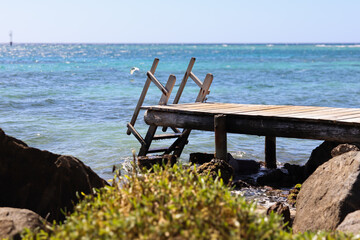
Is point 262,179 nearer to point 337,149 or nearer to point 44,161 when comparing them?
point 337,149

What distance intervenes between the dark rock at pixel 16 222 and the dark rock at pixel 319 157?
6.84m

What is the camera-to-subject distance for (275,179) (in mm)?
10891

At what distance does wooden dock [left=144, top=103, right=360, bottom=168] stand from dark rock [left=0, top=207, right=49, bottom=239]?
5003mm

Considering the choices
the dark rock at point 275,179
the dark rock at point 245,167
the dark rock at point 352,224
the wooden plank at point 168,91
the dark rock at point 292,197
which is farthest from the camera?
the wooden plank at point 168,91

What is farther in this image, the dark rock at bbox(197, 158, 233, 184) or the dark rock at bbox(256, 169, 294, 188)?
the dark rock at bbox(256, 169, 294, 188)

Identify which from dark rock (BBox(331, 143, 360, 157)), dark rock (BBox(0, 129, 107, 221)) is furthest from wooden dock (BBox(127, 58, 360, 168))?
dark rock (BBox(0, 129, 107, 221))

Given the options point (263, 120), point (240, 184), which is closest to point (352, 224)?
point (263, 120)

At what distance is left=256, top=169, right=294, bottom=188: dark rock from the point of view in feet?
35.4

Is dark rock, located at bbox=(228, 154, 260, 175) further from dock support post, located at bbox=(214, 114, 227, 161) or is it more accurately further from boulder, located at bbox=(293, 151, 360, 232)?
boulder, located at bbox=(293, 151, 360, 232)

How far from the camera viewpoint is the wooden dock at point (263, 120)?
8677 millimetres

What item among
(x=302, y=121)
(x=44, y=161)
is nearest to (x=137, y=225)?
(x=44, y=161)

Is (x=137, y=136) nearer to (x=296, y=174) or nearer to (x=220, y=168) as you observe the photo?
(x=220, y=168)

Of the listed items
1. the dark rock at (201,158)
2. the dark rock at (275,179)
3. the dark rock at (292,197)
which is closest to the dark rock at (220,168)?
the dark rock at (292,197)

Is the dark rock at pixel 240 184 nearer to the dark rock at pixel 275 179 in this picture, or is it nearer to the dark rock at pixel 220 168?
the dark rock at pixel 275 179
